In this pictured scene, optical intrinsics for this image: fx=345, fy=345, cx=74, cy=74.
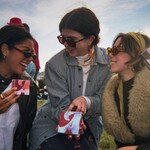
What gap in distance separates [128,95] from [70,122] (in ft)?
2.39

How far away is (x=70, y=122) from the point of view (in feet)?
11.3

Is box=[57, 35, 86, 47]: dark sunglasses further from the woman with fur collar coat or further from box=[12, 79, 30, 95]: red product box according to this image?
box=[12, 79, 30, 95]: red product box

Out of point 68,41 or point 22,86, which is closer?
point 22,86

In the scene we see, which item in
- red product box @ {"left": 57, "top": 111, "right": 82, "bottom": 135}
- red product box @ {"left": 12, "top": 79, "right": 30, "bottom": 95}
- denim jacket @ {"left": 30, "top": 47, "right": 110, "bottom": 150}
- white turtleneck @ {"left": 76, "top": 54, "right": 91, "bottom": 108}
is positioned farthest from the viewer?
white turtleneck @ {"left": 76, "top": 54, "right": 91, "bottom": 108}

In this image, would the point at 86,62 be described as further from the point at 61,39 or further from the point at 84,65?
the point at 61,39

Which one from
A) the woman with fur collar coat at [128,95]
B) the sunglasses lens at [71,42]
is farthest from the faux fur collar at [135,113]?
the sunglasses lens at [71,42]

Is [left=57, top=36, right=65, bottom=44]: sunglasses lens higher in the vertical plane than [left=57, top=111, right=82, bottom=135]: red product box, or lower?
higher

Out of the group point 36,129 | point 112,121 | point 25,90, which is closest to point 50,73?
point 25,90

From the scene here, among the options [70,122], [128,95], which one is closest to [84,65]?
[128,95]

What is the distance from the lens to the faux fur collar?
348 centimetres

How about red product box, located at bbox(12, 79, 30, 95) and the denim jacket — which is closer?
red product box, located at bbox(12, 79, 30, 95)

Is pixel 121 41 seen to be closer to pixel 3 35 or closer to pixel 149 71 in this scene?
pixel 149 71

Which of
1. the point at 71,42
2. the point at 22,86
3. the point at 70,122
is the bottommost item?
the point at 70,122

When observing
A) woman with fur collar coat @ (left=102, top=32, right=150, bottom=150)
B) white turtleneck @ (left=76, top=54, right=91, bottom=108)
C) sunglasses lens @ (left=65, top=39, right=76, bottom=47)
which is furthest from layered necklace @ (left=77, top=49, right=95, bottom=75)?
woman with fur collar coat @ (left=102, top=32, right=150, bottom=150)
